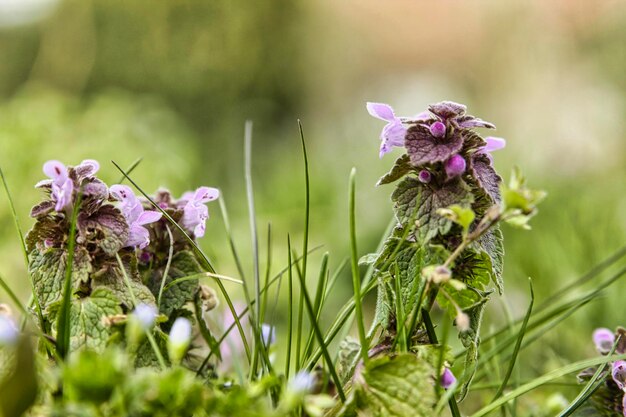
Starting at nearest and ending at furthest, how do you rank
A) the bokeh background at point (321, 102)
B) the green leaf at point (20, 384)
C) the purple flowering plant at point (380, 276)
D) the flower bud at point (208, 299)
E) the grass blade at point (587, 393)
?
the green leaf at point (20, 384) < the purple flowering plant at point (380, 276) < the grass blade at point (587, 393) < the flower bud at point (208, 299) < the bokeh background at point (321, 102)

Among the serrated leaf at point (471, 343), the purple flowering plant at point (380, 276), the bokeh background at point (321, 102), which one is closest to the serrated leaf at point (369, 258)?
the purple flowering plant at point (380, 276)

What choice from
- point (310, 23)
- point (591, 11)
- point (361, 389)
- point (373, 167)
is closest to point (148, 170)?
point (373, 167)

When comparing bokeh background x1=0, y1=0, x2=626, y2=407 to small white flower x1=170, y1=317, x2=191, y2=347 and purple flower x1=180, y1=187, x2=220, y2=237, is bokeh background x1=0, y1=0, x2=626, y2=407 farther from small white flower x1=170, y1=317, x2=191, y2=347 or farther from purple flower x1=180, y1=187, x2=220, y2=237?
small white flower x1=170, y1=317, x2=191, y2=347

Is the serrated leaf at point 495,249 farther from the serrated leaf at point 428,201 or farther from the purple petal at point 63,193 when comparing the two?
the purple petal at point 63,193

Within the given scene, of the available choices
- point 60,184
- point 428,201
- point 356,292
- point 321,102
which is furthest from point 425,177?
point 321,102

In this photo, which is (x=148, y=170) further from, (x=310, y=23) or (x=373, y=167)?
(x=310, y=23)

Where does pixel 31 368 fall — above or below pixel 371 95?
above

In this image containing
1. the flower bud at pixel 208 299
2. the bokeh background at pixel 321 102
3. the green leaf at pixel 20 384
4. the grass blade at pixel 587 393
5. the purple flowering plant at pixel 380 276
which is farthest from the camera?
the bokeh background at pixel 321 102
